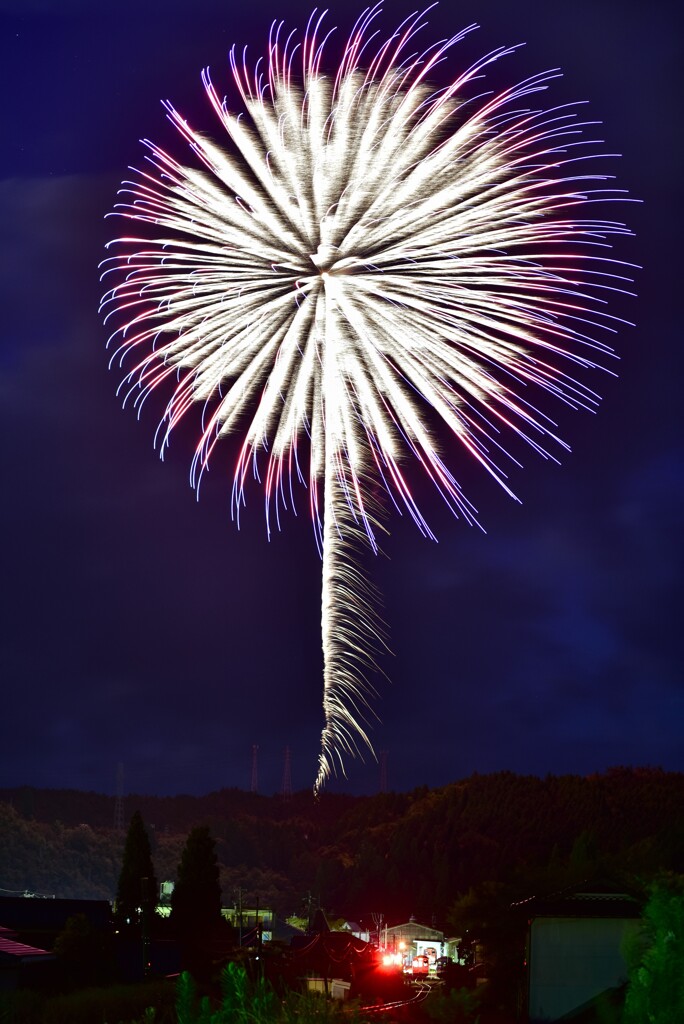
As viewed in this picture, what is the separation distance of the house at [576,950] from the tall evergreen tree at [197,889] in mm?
27601

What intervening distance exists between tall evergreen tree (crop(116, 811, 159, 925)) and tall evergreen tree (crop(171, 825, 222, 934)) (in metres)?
1.57

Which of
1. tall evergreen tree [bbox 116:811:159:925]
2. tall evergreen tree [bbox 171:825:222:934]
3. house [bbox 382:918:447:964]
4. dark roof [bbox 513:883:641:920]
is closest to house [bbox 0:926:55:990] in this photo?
dark roof [bbox 513:883:641:920]

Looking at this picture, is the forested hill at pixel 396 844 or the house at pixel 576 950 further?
the forested hill at pixel 396 844

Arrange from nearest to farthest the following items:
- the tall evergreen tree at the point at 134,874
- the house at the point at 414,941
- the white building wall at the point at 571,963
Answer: the white building wall at the point at 571,963
the tall evergreen tree at the point at 134,874
the house at the point at 414,941

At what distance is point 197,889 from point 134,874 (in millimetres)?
3736

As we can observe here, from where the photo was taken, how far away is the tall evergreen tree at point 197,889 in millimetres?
56875

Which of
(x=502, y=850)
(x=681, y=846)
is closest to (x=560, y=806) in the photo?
(x=502, y=850)

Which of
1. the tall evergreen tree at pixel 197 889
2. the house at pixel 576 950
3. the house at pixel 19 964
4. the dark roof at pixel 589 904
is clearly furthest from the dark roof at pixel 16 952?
the tall evergreen tree at pixel 197 889

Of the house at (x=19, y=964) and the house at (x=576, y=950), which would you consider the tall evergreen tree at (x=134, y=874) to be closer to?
the house at (x=19, y=964)

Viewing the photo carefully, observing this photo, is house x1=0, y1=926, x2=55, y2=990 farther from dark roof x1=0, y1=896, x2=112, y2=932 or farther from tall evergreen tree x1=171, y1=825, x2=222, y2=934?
tall evergreen tree x1=171, y1=825, x2=222, y2=934

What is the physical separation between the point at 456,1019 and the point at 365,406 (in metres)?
17.1

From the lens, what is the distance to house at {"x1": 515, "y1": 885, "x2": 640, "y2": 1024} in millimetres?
30938

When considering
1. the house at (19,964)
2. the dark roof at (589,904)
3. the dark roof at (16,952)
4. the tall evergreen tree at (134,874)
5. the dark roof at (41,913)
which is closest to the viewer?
the house at (19,964)

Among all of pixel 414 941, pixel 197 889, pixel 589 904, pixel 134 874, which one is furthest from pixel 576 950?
pixel 414 941
